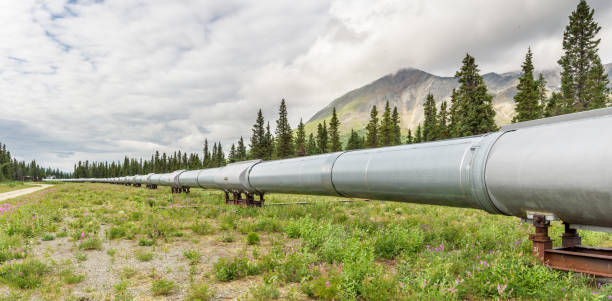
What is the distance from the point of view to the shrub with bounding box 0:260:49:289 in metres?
4.97

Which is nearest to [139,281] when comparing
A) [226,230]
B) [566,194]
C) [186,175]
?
[226,230]

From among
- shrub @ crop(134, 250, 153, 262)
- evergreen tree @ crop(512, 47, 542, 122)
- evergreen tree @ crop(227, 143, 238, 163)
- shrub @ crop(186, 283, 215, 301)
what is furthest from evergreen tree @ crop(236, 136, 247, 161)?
shrub @ crop(186, 283, 215, 301)

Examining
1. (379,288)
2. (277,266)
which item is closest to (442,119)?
(277,266)

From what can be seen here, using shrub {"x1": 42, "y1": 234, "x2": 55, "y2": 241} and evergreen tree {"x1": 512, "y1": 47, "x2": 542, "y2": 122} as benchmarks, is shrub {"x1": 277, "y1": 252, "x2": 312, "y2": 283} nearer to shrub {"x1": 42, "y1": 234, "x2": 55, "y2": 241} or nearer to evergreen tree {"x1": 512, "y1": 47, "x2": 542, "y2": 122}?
shrub {"x1": 42, "y1": 234, "x2": 55, "y2": 241}

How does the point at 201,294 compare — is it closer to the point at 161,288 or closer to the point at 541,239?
the point at 161,288

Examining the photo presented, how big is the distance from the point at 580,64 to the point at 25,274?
58.2m

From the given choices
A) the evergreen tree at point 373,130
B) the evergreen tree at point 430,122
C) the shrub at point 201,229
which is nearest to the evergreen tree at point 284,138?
the evergreen tree at point 373,130

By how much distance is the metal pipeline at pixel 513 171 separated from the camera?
12.5 feet

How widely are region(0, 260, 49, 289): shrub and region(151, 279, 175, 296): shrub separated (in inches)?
78.8

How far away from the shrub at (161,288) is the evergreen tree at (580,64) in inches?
2025

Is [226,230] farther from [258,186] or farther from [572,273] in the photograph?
[572,273]

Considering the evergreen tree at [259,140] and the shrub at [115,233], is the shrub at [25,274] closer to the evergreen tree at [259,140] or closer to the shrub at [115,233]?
the shrub at [115,233]

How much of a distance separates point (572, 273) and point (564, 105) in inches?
1942

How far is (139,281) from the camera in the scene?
518 centimetres
